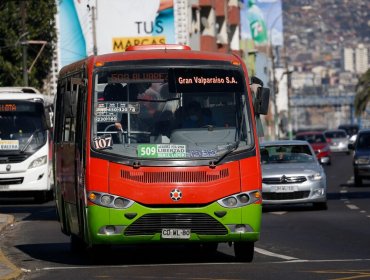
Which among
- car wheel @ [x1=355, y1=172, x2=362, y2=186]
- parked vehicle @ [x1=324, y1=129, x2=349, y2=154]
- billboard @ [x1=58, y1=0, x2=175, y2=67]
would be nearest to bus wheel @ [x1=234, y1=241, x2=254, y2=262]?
car wheel @ [x1=355, y1=172, x2=362, y2=186]

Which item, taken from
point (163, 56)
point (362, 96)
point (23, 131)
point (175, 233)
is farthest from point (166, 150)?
point (362, 96)

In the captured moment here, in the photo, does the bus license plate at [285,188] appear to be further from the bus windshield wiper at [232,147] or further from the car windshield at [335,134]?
the car windshield at [335,134]

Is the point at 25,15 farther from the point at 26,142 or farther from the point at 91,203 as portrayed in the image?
the point at 91,203

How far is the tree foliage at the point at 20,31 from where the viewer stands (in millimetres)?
60906

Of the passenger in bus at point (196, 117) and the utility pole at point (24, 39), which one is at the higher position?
the utility pole at point (24, 39)

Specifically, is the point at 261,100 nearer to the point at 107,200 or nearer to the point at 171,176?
the point at 171,176

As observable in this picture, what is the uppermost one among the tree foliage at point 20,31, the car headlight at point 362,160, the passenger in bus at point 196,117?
the tree foliage at point 20,31

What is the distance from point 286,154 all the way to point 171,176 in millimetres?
14121

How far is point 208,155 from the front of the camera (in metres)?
16.7

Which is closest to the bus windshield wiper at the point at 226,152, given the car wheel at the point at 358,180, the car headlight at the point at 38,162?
the car headlight at the point at 38,162

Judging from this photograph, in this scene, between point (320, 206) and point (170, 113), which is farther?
point (320, 206)

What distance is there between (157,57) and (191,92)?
2.15 ft

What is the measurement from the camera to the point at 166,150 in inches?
658

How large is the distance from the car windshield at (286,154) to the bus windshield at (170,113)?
510 inches
